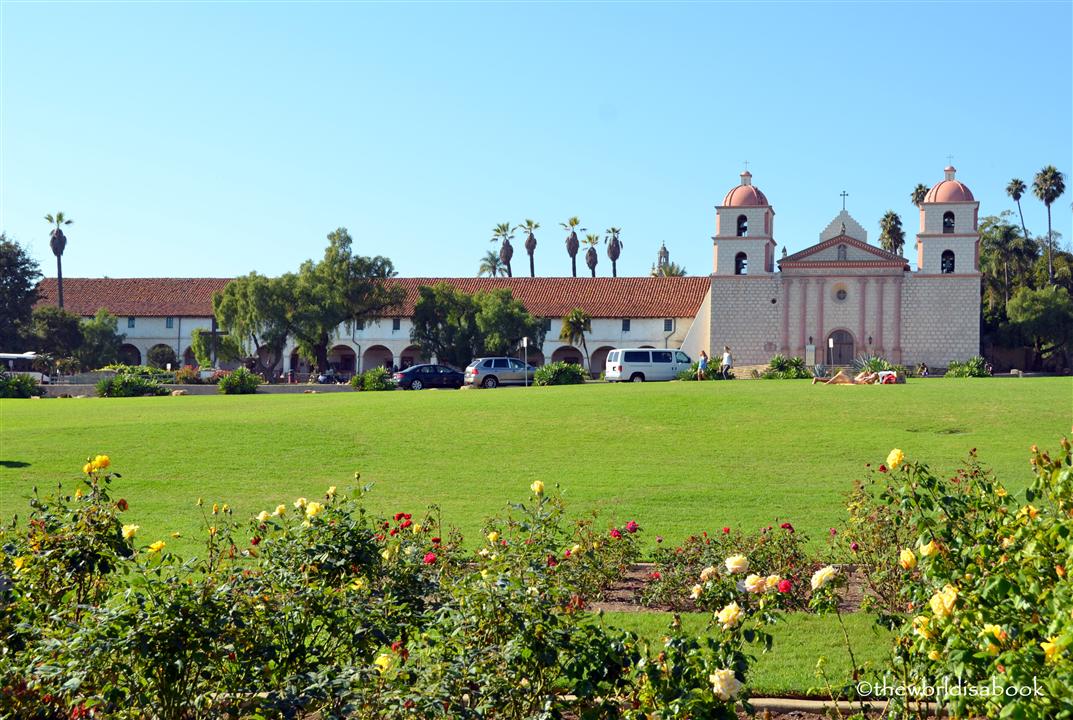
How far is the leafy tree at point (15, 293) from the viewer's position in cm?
5766

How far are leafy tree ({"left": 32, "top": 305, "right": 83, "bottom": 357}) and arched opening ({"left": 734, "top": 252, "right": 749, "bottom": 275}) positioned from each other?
3860 cm

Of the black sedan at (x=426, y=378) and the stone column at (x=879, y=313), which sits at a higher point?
the stone column at (x=879, y=313)

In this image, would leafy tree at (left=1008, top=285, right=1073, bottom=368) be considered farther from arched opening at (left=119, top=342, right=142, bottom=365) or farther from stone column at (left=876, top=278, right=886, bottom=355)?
arched opening at (left=119, top=342, right=142, bottom=365)

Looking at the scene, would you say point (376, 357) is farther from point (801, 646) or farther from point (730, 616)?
point (730, 616)

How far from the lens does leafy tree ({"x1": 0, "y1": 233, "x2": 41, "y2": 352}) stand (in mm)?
57656

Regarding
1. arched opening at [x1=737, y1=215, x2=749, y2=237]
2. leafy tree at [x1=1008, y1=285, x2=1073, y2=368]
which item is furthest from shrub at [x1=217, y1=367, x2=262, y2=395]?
leafy tree at [x1=1008, y1=285, x2=1073, y2=368]

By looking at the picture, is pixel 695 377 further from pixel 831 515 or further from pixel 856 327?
pixel 831 515

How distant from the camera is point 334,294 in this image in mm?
51312

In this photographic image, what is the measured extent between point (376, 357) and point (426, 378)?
26255 millimetres

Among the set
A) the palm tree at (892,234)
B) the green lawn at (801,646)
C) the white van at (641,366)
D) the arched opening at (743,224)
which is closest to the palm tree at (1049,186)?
the palm tree at (892,234)

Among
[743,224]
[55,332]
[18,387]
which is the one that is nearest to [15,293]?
[55,332]

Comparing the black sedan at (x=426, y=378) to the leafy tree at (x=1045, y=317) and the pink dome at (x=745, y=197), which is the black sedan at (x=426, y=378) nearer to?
the pink dome at (x=745, y=197)

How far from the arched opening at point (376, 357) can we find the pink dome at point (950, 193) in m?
33.1

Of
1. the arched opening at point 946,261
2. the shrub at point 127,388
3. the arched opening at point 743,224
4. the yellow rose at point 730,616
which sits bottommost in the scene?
the yellow rose at point 730,616
